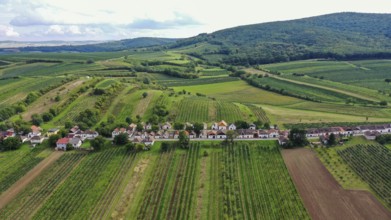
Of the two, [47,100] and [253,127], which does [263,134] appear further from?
[47,100]

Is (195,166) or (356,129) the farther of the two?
(356,129)

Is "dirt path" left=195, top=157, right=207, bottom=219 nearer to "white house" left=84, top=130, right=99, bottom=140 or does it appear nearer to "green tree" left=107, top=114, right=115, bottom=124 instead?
"white house" left=84, top=130, right=99, bottom=140

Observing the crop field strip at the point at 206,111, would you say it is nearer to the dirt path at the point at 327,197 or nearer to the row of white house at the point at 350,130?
the row of white house at the point at 350,130

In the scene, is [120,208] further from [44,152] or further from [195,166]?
[44,152]

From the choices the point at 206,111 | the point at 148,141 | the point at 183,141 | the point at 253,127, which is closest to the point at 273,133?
the point at 253,127

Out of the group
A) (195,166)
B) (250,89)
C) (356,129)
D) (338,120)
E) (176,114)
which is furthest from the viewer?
(250,89)

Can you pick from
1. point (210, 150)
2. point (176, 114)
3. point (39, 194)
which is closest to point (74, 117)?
point (176, 114)

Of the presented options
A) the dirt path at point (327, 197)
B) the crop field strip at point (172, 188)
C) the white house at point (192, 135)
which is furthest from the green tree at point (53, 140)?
the dirt path at point (327, 197)
